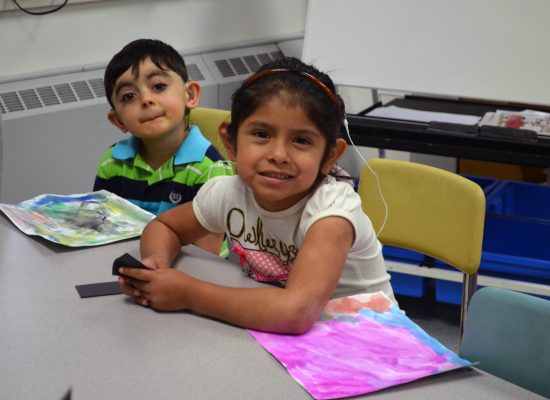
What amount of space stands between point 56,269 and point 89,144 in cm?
167

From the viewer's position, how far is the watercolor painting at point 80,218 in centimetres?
154

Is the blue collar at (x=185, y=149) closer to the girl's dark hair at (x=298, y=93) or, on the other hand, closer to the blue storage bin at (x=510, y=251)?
the girl's dark hair at (x=298, y=93)

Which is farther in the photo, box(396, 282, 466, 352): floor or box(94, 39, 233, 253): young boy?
box(396, 282, 466, 352): floor

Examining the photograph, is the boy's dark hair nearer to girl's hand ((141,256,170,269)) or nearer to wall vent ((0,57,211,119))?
girl's hand ((141,256,170,269))

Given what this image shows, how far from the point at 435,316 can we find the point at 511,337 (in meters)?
1.75

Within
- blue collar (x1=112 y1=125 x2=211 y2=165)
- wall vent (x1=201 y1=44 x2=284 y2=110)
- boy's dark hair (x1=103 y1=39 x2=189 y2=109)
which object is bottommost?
blue collar (x1=112 y1=125 x2=211 y2=165)

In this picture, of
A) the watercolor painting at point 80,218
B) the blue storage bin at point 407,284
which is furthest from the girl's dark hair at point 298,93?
the blue storage bin at point 407,284

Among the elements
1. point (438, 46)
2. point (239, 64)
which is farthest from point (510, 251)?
point (239, 64)

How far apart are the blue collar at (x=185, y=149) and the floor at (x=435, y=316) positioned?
1.20 metres

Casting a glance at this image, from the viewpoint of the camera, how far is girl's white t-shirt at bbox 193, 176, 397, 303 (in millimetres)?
1322

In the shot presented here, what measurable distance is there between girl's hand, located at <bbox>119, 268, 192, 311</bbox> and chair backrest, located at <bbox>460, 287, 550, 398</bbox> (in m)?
0.45

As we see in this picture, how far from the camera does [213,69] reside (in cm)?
337

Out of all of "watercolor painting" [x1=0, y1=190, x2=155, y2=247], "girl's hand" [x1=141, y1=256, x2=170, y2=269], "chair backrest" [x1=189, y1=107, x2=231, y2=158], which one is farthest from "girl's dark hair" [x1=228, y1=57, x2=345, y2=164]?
"chair backrest" [x1=189, y1=107, x2=231, y2=158]

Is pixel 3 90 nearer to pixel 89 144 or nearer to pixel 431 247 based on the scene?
pixel 89 144
